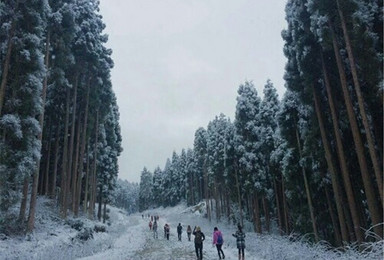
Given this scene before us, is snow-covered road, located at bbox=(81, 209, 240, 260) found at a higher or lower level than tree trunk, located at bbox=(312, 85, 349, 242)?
lower

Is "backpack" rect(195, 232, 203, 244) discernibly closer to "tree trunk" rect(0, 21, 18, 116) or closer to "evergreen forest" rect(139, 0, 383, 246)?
"evergreen forest" rect(139, 0, 383, 246)

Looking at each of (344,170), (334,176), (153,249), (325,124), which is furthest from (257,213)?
(344,170)

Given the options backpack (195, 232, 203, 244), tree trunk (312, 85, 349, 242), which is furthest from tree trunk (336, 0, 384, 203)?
backpack (195, 232, 203, 244)

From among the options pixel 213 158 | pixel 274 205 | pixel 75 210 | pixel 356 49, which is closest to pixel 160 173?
pixel 213 158

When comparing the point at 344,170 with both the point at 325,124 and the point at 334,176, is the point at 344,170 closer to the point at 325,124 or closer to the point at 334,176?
the point at 334,176

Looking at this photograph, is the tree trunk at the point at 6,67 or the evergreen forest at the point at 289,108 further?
the tree trunk at the point at 6,67

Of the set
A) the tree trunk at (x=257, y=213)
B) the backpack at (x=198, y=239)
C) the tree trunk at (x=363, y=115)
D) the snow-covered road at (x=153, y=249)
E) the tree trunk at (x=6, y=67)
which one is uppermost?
the tree trunk at (x=6, y=67)

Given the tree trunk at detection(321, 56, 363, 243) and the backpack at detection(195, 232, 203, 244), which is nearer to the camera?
the tree trunk at detection(321, 56, 363, 243)

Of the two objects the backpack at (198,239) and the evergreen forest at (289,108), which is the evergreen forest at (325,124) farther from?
the backpack at (198,239)

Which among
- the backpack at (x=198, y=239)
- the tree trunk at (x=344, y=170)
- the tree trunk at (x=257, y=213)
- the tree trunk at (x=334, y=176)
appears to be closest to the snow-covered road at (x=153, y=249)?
the backpack at (x=198, y=239)

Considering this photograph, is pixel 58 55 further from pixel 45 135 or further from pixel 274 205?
pixel 274 205

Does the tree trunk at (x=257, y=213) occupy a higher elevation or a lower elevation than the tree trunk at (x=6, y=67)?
A: lower

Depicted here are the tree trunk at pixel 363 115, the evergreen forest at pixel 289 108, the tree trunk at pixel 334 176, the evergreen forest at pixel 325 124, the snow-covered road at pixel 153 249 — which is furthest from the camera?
the snow-covered road at pixel 153 249

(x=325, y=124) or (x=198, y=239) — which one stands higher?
(x=325, y=124)
